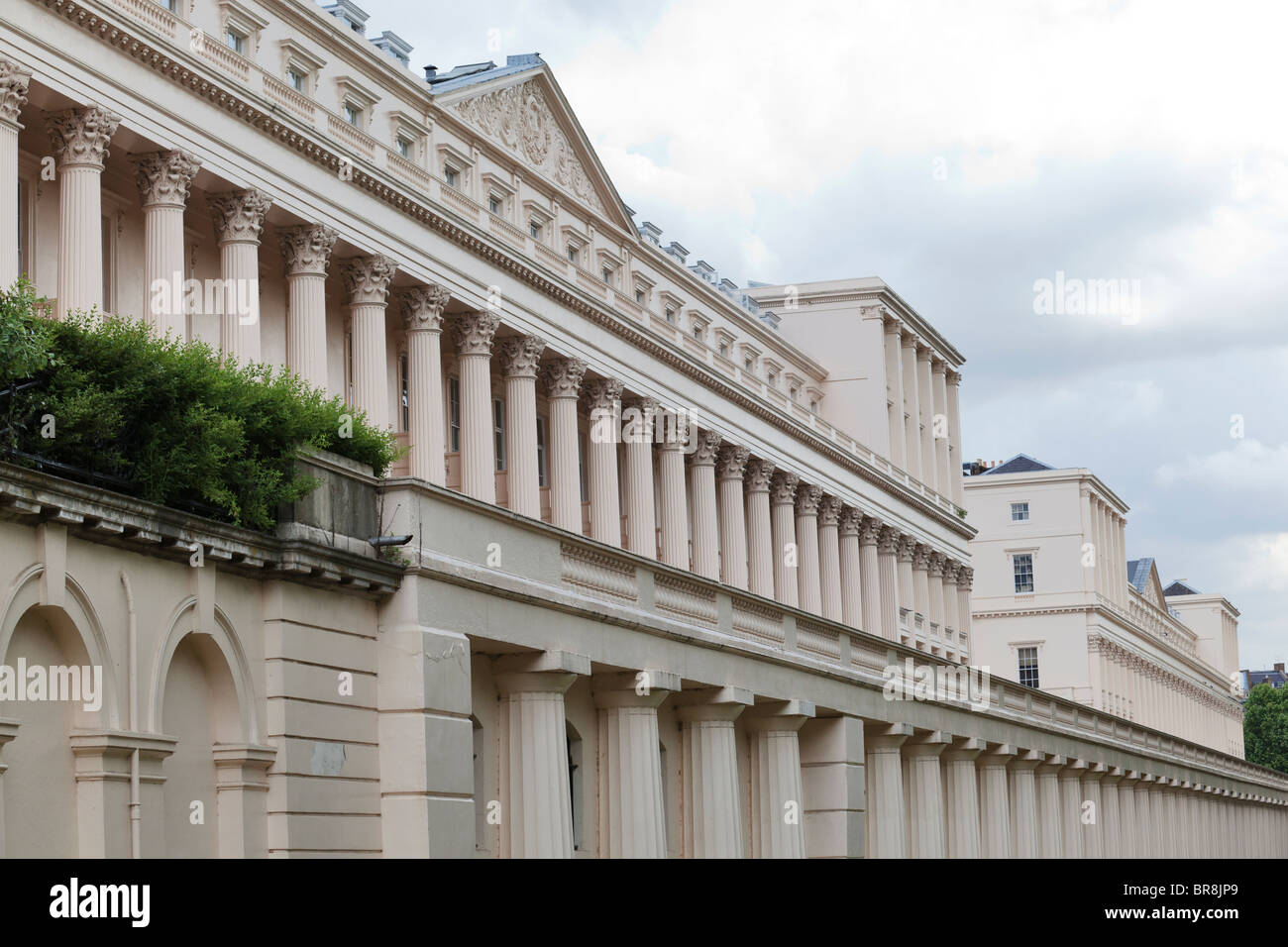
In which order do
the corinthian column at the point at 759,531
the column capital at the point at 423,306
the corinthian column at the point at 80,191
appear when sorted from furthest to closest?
the corinthian column at the point at 759,531 → the column capital at the point at 423,306 → the corinthian column at the point at 80,191

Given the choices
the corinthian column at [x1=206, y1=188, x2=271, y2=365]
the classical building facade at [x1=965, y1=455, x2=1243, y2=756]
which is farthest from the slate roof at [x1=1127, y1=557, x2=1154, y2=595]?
the corinthian column at [x1=206, y1=188, x2=271, y2=365]

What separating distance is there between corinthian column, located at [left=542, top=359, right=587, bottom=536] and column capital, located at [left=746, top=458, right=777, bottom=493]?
1824cm

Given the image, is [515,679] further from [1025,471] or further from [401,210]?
[1025,471]

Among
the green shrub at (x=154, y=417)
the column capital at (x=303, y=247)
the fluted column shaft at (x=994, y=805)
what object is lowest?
the fluted column shaft at (x=994, y=805)

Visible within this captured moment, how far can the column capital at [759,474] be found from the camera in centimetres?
8175

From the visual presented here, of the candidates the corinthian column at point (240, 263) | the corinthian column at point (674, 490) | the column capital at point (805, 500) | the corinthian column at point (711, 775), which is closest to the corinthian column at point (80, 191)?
the corinthian column at point (240, 263)

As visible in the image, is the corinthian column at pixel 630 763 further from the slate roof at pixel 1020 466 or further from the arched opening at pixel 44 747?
the slate roof at pixel 1020 466

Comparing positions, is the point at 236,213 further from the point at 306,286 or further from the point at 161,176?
the point at 306,286

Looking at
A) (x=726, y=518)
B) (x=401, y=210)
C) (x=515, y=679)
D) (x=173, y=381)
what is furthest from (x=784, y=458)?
(x=173, y=381)

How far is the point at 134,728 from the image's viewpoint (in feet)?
63.0

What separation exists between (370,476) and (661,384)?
159ft

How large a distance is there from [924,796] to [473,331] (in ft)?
71.7

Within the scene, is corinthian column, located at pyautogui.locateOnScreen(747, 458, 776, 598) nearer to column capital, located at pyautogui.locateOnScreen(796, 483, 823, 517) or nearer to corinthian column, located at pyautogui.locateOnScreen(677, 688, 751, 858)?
column capital, located at pyautogui.locateOnScreen(796, 483, 823, 517)

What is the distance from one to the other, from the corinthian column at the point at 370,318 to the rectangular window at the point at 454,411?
21.8 ft
